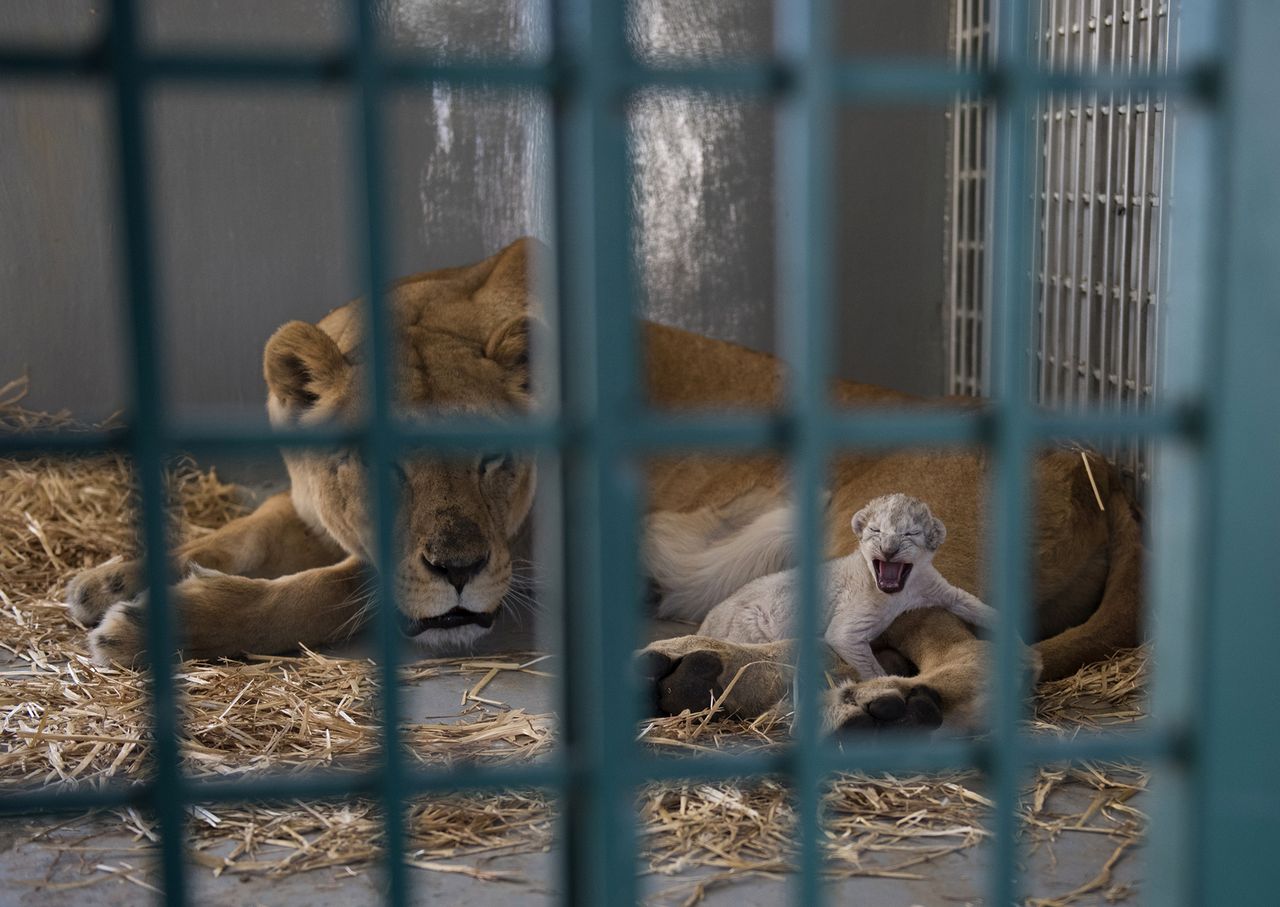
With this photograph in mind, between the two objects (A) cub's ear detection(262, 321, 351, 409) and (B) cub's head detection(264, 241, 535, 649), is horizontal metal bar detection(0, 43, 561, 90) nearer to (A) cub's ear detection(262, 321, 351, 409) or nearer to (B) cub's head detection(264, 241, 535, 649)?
(B) cub's head detection(264, 241, 535, 649)

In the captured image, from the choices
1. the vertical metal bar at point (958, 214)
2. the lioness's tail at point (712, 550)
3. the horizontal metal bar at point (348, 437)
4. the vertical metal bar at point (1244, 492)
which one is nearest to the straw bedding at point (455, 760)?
the lioness's tail at point (712, 550)

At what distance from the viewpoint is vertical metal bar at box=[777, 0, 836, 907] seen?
3.06ft

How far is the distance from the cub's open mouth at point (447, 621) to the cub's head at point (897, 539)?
0.88 metres

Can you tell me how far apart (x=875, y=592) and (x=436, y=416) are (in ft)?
3.37

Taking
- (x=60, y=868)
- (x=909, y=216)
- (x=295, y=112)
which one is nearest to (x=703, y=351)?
(x=909, y=216)

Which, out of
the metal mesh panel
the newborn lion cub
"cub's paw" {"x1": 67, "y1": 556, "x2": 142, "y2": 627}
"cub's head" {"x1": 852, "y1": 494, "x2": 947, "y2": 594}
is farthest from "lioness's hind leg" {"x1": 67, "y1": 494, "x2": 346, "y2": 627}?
the metal mesh panel

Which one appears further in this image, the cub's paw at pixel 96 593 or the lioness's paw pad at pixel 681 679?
the cub's paw at pixel 96 593

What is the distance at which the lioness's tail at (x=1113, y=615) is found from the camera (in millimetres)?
2678

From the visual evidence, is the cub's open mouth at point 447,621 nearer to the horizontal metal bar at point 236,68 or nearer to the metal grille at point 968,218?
the metal grille at point 968,218

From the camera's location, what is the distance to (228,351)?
14.8ft

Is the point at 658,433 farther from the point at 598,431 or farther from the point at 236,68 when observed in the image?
the point at 236,68

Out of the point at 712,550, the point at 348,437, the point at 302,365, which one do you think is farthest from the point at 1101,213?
the point at 348,437

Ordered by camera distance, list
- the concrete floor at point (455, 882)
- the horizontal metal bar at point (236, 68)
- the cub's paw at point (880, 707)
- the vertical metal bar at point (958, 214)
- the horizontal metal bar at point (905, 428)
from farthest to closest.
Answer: the vertical metal bar at point (958, 214) < the cub's paw at point (880, 707) < the concrete floor at point (455, 882) < the horizontal metal bar at point (905, 428) < the horizontal metal bar at point (236, 68)

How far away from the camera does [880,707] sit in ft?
7.36
